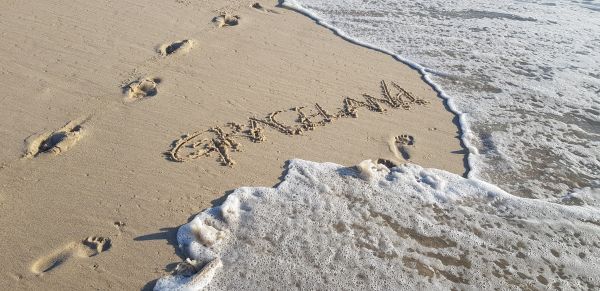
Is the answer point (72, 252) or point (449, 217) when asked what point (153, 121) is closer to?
point (72, 252)

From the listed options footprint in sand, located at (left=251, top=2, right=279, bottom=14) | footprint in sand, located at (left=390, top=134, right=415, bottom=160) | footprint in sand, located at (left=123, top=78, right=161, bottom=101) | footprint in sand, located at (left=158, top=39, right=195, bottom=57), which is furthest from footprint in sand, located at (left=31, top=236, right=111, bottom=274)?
footprint in sand, located at (left=251, top=2, right=279, bottom=14)

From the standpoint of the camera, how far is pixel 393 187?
4.15 meters

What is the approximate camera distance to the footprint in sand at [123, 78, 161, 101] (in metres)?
4.95

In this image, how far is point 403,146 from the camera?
189 inches

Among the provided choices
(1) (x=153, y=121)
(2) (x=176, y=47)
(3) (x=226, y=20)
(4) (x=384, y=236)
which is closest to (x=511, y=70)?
(4) (x=384, y=236)

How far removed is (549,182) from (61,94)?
208 inches

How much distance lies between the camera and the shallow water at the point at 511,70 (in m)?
4.76

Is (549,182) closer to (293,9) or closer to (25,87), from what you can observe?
(293,9)

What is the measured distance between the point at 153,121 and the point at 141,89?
29.0 inches

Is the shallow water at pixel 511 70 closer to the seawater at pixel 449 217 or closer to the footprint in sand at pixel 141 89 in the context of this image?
the seawater at pixel 449 217

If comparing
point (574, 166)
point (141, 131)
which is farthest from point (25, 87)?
point (574, 166)

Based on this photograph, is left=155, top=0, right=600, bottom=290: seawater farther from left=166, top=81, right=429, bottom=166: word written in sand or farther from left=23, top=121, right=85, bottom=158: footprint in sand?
left=23, top=121, right=85, bottom=158: footprint in sand

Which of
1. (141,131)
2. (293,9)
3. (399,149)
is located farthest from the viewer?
(293,9)

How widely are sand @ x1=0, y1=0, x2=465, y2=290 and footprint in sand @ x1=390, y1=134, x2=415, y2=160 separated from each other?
2 centimetres
